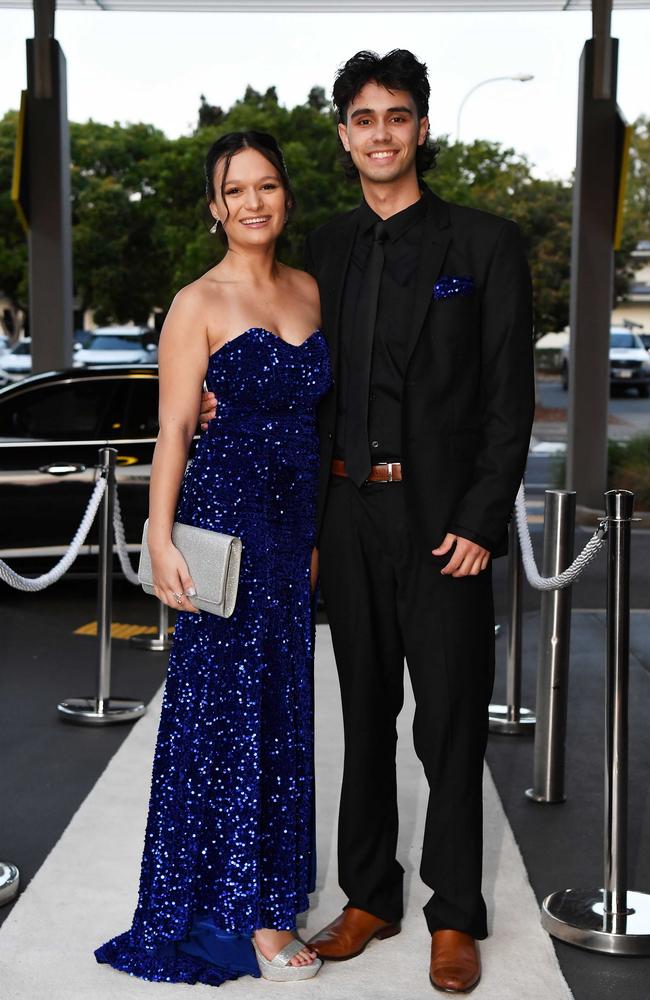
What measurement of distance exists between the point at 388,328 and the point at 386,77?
0.64m

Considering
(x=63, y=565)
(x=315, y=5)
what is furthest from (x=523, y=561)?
(x=315, y=5)

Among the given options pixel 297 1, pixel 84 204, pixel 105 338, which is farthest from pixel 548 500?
pixel 84 204

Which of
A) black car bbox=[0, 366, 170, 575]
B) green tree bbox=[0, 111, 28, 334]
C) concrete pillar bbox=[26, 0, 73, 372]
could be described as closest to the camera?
black car bbox=[0, 366, 170, 575]

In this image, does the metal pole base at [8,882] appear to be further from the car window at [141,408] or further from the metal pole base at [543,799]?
the car window at [141,408]

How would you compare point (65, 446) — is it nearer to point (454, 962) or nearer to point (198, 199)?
point (454, 962)

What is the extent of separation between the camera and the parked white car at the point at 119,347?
93.5 feet

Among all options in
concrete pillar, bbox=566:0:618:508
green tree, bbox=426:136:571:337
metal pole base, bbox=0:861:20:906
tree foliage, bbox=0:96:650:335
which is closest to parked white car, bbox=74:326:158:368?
tree foliage, bbox=0:96:650:335

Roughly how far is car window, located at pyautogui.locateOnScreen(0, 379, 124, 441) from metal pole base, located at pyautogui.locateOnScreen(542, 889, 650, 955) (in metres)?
5.56

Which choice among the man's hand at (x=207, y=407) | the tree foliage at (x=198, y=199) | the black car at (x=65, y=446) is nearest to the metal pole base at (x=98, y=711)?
the black car at (x=65, y=446)

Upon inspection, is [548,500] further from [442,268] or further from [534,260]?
[534,260]

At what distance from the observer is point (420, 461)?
138 inches

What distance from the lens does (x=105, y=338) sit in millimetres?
30000

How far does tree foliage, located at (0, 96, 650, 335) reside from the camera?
1062 inches

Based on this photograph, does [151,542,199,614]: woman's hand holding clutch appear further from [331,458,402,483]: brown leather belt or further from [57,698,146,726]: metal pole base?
[57,698,146,726]: metal pole base
